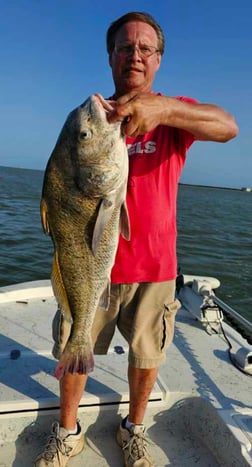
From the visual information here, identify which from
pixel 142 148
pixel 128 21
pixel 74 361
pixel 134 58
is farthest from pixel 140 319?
pixel 128 21

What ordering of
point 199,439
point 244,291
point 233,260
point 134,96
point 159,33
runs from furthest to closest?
point 233,260 → point 244,291 → point 199,439 → point 159,33 → point 134,96

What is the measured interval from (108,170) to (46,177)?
380 mm

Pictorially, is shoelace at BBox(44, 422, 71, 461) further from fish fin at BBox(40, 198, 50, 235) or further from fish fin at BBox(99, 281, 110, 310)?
fish fin at BBox(40, 198, 50, 235)

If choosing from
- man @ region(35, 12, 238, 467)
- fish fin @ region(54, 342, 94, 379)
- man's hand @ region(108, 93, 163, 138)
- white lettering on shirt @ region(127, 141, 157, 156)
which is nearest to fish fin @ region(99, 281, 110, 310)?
man @ region(35, 12, 238, 467)

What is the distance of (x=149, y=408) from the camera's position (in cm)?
326

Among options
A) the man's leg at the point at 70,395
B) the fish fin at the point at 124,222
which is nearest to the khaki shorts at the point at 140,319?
the man's leg at the point at 70,395

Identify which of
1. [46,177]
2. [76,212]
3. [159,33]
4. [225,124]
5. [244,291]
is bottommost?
[244,291]

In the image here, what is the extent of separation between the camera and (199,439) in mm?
3262

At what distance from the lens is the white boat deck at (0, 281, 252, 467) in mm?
2996

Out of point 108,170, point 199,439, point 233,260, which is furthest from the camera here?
point 233,260

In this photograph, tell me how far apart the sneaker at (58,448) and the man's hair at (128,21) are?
2.75 m

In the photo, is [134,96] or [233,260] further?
[233,260]

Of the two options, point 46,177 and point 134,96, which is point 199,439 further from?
point 134,96

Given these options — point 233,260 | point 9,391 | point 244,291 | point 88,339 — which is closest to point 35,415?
point 9,391
